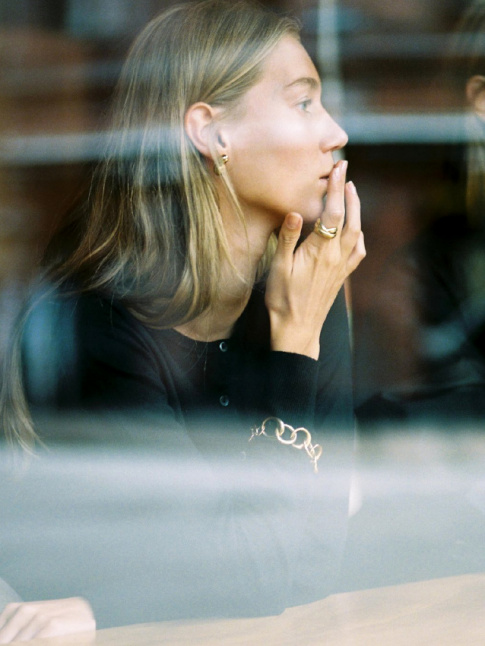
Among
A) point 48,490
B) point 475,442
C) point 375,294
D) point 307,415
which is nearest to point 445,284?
point 375,294

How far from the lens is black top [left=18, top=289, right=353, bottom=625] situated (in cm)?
84

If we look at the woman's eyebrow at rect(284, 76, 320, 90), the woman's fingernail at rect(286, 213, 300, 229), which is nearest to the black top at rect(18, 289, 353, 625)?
the woman's fingernail at rect(286, 213, 300, 229)

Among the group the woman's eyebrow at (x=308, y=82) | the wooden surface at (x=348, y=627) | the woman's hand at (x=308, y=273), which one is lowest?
the wooden surface at (x=348, y=627)

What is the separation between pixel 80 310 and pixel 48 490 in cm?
24

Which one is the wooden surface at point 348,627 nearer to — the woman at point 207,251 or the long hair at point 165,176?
the woman at point 207,251

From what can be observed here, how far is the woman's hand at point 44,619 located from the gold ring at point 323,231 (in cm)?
52

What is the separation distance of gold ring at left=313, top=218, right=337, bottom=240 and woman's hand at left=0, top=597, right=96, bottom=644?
52 cm

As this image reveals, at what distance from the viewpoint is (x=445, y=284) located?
1.25m

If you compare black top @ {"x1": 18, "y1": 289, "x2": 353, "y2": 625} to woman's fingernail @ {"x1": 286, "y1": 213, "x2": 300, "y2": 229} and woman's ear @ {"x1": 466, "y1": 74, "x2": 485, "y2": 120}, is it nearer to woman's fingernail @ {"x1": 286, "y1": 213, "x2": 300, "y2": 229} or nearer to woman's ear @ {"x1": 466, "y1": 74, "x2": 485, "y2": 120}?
woman's fingernail @ {"x1": 286, "y1": 213, "x2": 300, "y2": 229}

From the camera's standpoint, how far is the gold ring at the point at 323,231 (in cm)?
101

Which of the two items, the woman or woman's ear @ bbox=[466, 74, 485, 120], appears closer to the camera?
the woman

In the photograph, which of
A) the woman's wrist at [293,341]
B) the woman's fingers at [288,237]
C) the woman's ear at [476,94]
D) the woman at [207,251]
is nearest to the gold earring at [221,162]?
the woman at [207,251]

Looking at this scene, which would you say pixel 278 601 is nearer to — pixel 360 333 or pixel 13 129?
pixel 360 333

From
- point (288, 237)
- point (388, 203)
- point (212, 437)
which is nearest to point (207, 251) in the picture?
point (288, 237)
